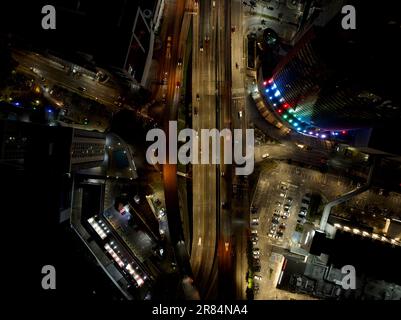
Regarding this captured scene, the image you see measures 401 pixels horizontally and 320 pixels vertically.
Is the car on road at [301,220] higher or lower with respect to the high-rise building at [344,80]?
lower

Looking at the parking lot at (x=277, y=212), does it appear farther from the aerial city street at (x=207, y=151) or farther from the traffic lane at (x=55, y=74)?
the traffic lane at (x=55, y=74)

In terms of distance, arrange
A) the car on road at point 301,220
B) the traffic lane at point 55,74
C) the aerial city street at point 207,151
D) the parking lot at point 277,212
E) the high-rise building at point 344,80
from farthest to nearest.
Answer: the car on road at point 301,220 → the parking lot at point 277,212 → the traffic lane at point 55,74 → the aerial city street at point 207,151 → the high-rise building at point 344,80

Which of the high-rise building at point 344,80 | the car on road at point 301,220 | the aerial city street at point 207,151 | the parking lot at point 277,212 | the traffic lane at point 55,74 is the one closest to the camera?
the high-rise building at point 344,80

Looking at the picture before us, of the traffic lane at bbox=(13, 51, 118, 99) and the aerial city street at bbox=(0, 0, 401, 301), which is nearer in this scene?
the aerial city street at bbox=(0, 0, 401, 301)

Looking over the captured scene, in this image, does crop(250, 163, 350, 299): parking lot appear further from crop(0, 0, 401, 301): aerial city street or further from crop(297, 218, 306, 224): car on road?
crop(0, 0, 401, 301): aerial city street

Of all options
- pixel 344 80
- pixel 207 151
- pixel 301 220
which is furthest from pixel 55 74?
pixel 301 220

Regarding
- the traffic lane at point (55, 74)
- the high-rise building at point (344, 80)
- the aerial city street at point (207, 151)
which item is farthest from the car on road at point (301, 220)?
the traffic lane at point (55, 74)

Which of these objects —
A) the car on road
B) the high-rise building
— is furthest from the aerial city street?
the high-rise building

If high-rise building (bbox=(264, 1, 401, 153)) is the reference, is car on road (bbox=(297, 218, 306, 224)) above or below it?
below
